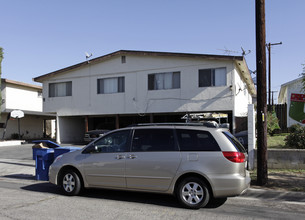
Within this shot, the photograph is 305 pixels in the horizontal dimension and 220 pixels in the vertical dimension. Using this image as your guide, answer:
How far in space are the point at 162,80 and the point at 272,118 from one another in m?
7.09

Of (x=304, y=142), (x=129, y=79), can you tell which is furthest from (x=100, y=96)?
(x=304, y=142)

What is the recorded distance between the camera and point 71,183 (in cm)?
666

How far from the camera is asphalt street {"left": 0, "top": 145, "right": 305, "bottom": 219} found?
524 cm

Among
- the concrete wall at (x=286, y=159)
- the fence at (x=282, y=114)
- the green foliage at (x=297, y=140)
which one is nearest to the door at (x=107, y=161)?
the concrete wall at (x=286, y=159)

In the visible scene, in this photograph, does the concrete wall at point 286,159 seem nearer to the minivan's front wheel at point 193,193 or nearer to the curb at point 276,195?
the curb at point 276,195

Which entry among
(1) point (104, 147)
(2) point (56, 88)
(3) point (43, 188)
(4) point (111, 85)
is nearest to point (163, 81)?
(4) point (111, 85)

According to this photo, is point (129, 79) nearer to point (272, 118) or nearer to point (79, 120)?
point (79, 120)

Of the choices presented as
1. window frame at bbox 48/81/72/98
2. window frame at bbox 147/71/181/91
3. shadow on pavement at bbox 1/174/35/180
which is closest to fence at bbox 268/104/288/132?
window frame at bbox 147/71/181/91

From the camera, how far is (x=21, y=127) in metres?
28.5

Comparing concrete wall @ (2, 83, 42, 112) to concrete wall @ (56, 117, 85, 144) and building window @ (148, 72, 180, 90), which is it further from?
building window @ (148, 72, 180, 90)

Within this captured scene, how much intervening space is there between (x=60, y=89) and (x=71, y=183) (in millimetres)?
16165

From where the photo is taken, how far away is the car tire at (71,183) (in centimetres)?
658

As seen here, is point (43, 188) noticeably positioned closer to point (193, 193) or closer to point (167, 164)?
point (167, 164)

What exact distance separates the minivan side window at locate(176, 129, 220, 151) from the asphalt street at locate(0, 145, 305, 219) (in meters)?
1.20
